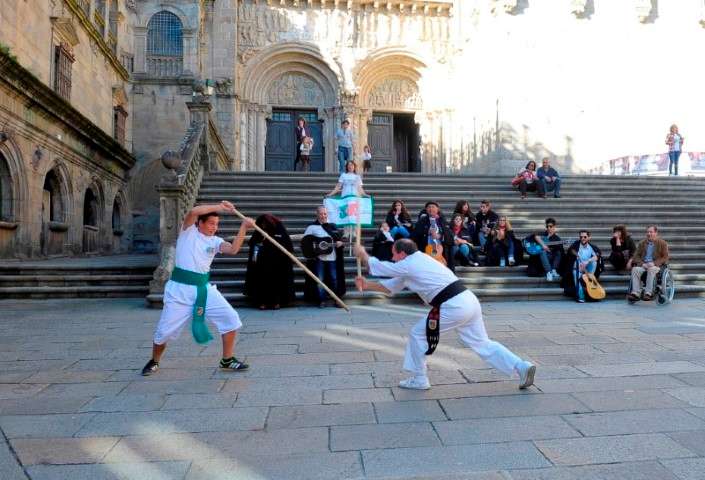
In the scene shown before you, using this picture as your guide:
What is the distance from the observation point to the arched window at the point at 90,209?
19.2 meters

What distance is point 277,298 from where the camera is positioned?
9281 millimetres

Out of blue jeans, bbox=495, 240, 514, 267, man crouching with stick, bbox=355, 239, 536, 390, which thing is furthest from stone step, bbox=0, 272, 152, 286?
man crouching with stick, bbox=355, 239, 536, 390

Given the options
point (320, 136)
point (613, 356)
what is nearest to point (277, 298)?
point (613, 356)

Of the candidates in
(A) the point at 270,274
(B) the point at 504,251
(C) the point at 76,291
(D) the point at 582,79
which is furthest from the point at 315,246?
(D) the point at 582,79

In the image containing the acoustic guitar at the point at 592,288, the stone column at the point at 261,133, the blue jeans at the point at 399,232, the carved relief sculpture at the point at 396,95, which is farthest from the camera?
the carved relief sculpture at the point at 396,95

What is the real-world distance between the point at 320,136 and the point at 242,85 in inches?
163

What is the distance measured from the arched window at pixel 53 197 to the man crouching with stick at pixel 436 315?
1437 centimetres

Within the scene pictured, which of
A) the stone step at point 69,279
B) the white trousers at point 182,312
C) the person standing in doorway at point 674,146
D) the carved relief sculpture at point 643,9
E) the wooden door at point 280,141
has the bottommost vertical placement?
the stone step at point 69,279

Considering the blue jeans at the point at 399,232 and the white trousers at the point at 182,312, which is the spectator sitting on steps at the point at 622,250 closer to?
the blue jeans at the point at 399,232

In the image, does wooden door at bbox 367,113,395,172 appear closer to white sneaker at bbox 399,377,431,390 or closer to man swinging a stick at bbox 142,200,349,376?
man swinging a stick at bbox 142,200,349,376

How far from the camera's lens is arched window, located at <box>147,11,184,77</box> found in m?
22.6

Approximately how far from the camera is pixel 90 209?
64.2 feet

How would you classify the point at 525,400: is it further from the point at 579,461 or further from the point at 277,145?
the point at 277,145

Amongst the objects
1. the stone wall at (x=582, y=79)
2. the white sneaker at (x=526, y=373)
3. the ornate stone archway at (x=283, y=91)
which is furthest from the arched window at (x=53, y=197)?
the stone wall at (x=582, y=79)
